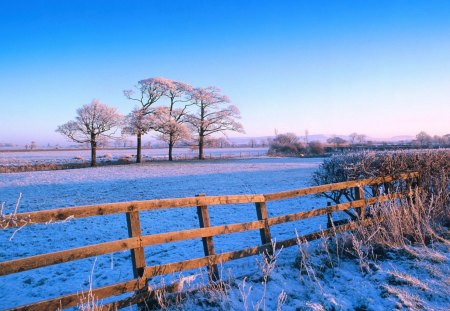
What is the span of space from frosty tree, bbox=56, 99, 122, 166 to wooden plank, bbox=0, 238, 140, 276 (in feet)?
134

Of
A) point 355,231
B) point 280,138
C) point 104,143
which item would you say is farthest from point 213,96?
point 355,231

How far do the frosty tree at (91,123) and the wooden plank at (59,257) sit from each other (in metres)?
40.9

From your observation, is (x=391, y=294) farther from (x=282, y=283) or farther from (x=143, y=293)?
(x=143, y=293)

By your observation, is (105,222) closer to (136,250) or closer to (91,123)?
(136,250)

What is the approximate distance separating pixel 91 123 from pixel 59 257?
42371 mm

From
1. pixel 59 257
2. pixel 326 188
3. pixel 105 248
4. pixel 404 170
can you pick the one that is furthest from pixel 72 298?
pixel 404 170

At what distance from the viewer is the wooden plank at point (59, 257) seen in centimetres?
326

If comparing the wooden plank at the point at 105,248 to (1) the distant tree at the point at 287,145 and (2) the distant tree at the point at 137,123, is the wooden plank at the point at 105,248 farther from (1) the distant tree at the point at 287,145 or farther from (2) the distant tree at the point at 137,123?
(1) the distant tree at the point at 287,145

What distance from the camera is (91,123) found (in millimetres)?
42344

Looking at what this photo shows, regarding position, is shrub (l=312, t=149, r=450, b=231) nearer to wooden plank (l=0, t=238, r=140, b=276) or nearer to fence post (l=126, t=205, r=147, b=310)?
fence post (l=126, t=205, r=147, b=310)

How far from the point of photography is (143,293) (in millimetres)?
4082

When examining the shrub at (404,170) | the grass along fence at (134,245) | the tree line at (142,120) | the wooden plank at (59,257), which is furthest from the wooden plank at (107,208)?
the tree line at (142,120)

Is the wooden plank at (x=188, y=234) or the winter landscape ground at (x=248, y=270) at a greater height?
the wooden plank at (x=188, y=234)

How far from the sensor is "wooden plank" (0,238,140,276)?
10.7 feet
